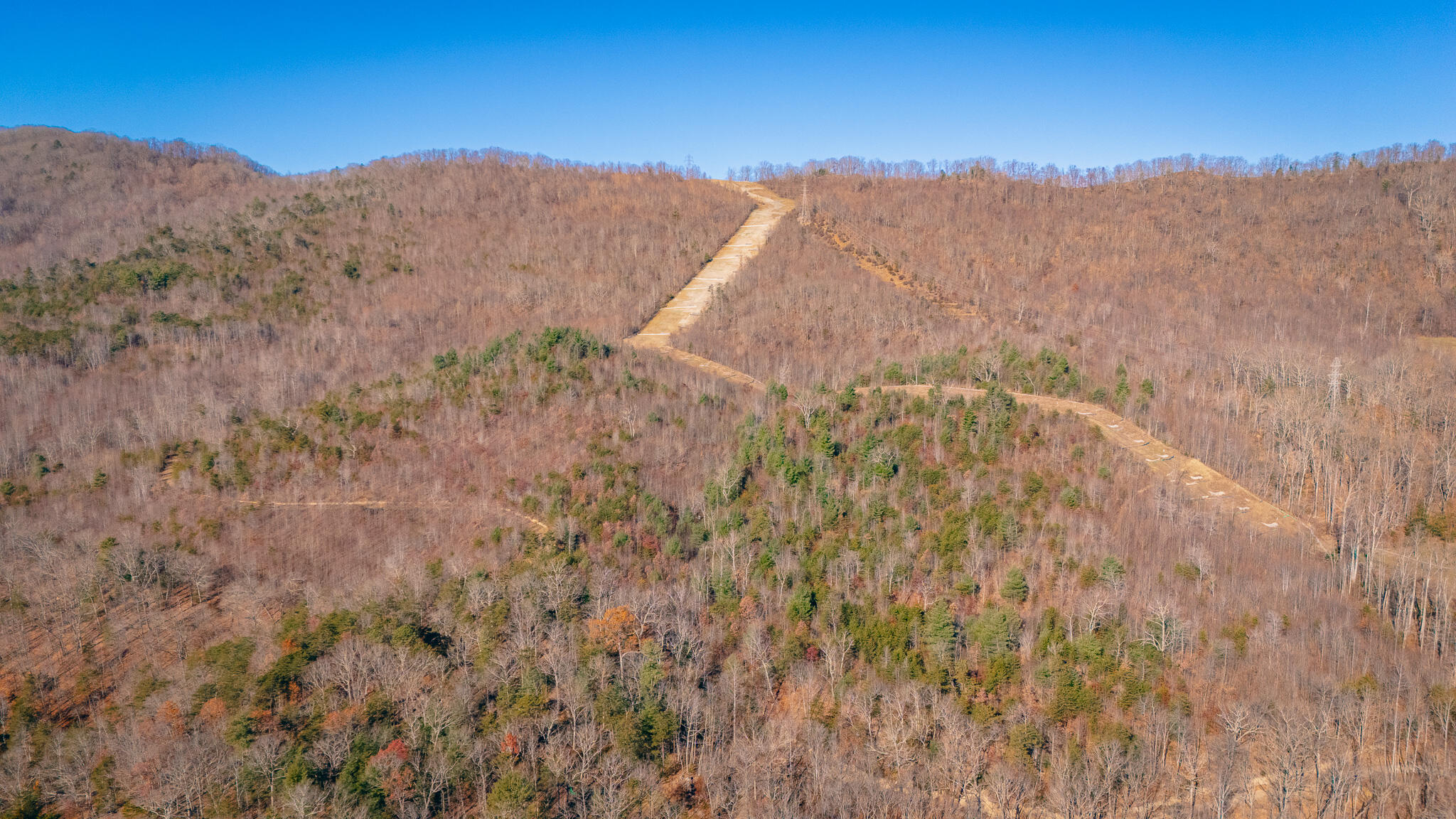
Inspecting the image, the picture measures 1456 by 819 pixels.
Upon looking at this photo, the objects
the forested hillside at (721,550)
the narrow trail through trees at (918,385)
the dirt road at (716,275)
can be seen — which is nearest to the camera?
the forested hillside at (721,550)

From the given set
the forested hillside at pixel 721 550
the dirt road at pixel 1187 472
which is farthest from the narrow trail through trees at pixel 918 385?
the forested hillside at pixel 721 550

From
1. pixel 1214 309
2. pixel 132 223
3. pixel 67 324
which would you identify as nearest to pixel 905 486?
pixel 1214 309

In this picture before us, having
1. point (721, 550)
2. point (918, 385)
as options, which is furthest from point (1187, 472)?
point (721, 550)

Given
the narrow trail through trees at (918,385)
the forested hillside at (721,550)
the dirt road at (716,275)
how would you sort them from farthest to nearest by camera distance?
1. the dirt road at (716,275)
2. the narrow trail through trees at (918,385)
3. the forested hillside at (721,550)

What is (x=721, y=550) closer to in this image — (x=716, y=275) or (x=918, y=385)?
(x=918, y=385)

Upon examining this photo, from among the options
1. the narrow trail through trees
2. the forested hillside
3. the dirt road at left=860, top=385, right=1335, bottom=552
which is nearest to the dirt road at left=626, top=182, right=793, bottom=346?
the narrow trail through trees

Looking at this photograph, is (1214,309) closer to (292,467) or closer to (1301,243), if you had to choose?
(1301,243)

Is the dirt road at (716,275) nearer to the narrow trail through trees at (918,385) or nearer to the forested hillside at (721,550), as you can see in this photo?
the narrow trail through trees at (918,385)
